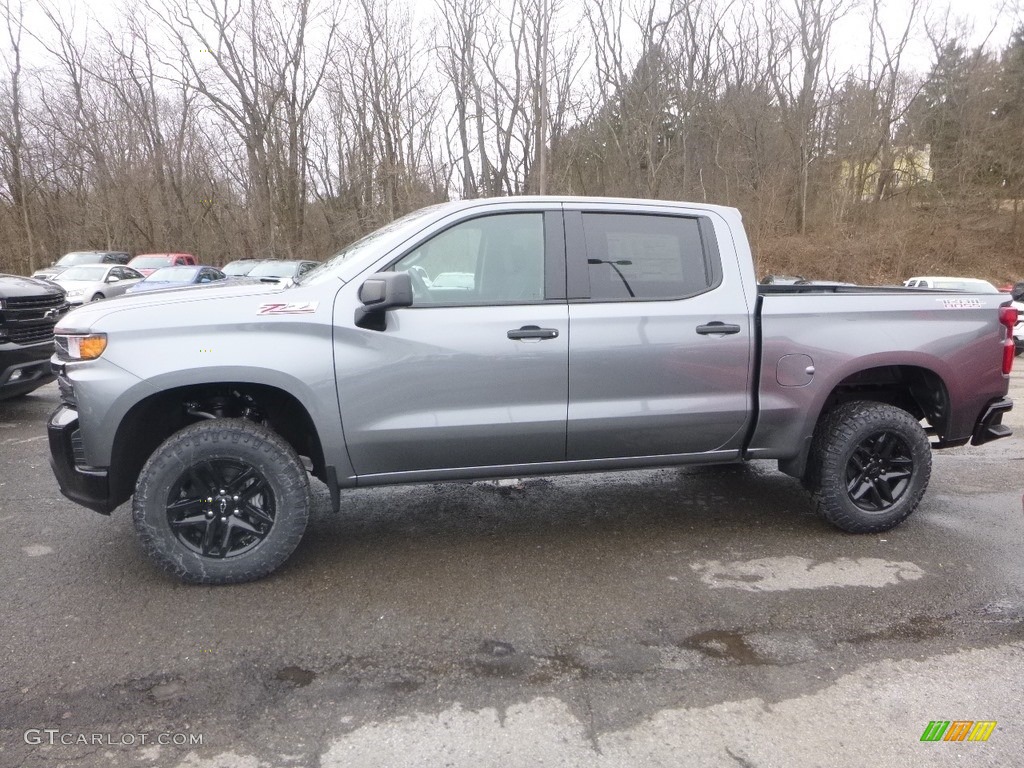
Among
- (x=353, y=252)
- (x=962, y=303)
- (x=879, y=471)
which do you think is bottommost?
(x=879, y=471)

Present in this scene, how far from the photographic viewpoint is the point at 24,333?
6.88 m

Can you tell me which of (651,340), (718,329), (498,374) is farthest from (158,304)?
(718,329)

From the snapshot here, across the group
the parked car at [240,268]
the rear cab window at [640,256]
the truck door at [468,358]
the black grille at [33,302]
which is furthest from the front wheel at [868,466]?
the parked car at [240,268]

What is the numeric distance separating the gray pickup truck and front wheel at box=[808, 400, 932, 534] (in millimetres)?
13

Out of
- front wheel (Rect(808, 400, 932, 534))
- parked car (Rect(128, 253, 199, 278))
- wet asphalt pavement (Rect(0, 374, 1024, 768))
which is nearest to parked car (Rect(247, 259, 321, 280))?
parked car (Rect(128, 253, 199, 278))

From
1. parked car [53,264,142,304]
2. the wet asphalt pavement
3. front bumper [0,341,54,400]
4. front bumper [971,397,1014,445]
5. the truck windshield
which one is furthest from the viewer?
parked car [53,264,142,304]

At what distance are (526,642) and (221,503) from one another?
165 centimetres

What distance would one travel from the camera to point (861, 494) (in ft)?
14.3

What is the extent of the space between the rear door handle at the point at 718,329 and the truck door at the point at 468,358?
77 centimetres

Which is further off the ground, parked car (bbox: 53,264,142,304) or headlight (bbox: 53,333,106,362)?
parked car (bbox: 53,264,142,304)

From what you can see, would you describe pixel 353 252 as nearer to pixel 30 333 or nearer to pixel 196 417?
pixel 196 417

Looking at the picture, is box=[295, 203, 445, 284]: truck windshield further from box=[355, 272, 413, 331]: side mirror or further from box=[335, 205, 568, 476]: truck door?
box=[355, 272, 413, 331]: side mirror

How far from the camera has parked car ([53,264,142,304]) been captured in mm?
18516

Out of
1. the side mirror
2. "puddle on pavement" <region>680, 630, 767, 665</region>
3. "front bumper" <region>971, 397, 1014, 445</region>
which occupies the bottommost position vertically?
"puddle on pavement" <region>680, 630, 767, 665</region>
